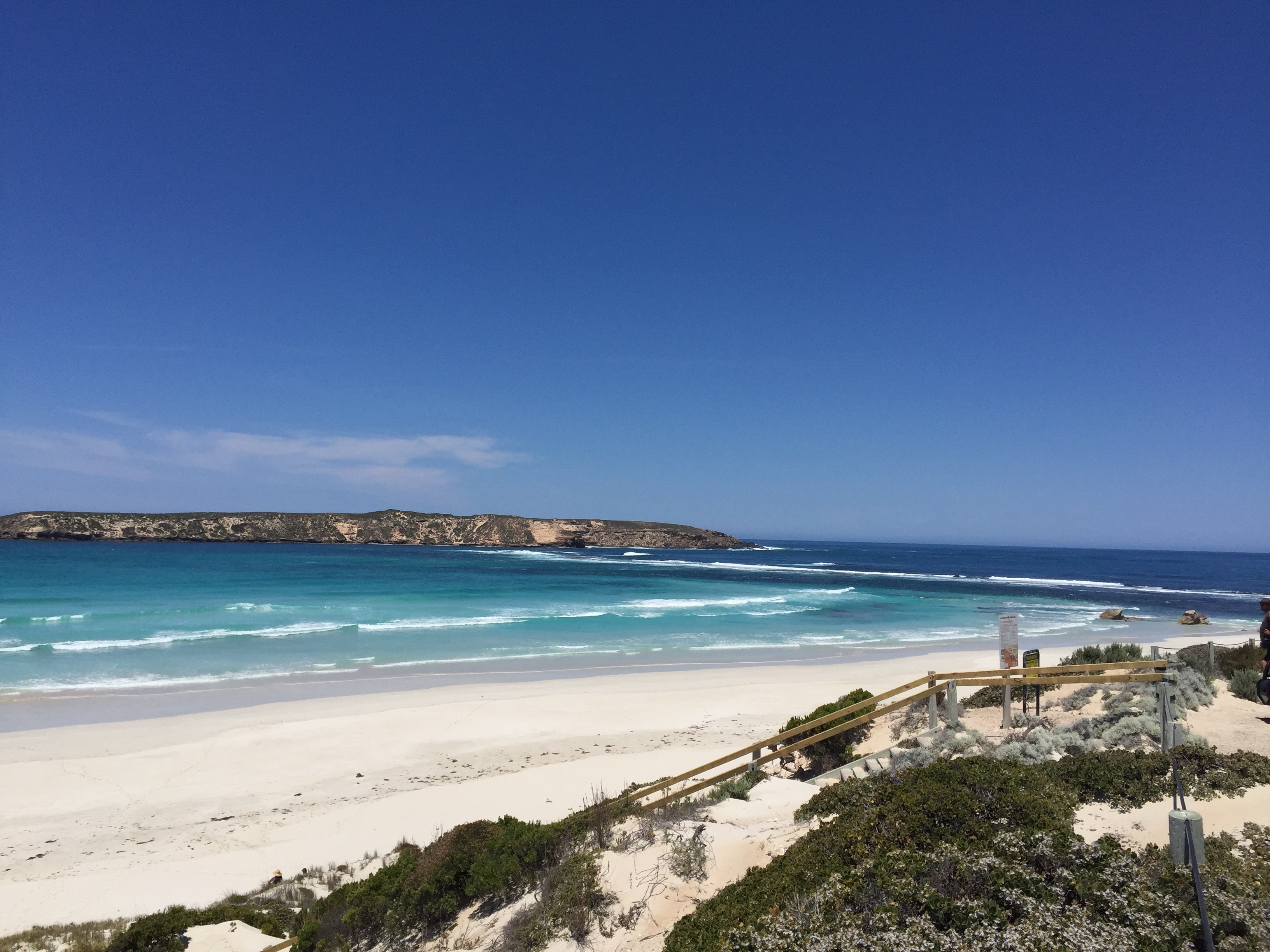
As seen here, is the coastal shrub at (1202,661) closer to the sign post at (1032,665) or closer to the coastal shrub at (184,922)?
the sign post at (1032,665)

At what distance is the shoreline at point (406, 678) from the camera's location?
16.4 m

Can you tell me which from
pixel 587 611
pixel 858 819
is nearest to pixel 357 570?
pixel 587 611

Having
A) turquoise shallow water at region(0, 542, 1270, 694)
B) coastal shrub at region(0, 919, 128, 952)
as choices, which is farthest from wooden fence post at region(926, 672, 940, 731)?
turquoise shallow water at region(0, 542, 1270, 694)

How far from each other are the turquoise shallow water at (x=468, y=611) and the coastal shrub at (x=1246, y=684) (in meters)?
14.2

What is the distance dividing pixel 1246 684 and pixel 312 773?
15.9 metres

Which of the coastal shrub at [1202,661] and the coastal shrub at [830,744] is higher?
the coastal shrub at [1202,661]

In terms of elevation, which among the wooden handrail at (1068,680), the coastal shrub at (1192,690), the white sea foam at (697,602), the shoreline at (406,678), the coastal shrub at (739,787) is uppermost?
the wooden handrail at (1068,680)

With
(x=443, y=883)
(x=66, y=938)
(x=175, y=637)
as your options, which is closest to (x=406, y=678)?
(x=175, y=637)

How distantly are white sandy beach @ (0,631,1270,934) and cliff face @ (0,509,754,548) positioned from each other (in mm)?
100355

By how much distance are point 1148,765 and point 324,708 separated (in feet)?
54.1

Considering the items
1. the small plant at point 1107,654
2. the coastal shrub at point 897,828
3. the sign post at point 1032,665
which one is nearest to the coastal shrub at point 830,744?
the sign post at point 1032,665

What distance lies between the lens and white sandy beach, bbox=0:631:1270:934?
29.0ft

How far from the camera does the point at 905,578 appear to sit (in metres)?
67.2

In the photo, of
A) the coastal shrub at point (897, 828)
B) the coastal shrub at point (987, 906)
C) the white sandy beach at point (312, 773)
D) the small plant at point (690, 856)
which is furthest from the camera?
the white sandy beach at point (312, 773)
